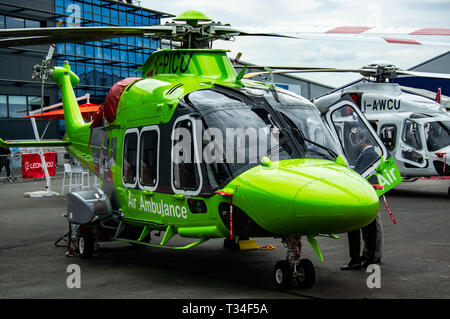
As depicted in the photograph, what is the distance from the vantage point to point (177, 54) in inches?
356

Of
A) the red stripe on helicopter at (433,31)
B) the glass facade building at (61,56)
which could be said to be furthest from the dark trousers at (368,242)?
the glass facade building at (61,56)

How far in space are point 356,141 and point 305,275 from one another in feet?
7.74

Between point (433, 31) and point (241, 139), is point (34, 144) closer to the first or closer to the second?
point (241, 139)

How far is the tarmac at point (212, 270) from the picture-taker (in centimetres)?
696

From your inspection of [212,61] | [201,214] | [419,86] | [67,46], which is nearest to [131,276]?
[201,214]

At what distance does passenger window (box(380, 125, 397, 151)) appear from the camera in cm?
1839

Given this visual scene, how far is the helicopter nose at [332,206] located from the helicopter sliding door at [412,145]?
40.2ft

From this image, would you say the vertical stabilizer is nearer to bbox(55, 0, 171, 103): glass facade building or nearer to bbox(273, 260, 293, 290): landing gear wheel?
bbox(273, 260, 293, 290): landing gear wheel

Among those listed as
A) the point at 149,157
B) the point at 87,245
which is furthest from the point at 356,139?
the point at 87,245

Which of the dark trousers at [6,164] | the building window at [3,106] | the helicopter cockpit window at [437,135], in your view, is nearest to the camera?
the helicopter cockpit window at [437,135]

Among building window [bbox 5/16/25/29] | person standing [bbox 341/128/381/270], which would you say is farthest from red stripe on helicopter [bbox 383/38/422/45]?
building window [bbox 5/16/25/29]

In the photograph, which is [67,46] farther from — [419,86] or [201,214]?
[201,214]

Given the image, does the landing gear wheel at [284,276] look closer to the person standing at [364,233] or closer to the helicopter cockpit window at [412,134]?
the person standing at [364,233]

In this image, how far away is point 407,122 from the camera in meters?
18.0
